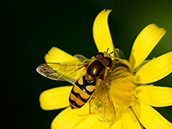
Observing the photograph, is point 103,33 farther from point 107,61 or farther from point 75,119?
point 75,119

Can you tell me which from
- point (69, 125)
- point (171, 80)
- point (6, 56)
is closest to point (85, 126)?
point (69, 125)

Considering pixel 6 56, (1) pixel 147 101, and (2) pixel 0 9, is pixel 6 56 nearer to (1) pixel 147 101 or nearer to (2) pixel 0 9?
(2) pixel 0 9

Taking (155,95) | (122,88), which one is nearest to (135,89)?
(122,88)

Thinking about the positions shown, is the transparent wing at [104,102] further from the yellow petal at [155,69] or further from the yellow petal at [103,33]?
the yellow petal at [103,33]

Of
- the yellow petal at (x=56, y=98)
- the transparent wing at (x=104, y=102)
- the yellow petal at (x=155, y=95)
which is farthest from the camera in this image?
the yellow petal at (x=56, y=98)

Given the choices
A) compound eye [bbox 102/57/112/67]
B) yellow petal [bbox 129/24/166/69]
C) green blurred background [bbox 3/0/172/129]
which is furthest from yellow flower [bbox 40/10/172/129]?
green blurred background [bbox 3/0/172/129]

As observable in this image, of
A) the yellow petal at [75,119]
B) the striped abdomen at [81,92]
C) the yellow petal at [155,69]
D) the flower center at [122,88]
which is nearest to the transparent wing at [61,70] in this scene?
the striped abdomen at [81,92]

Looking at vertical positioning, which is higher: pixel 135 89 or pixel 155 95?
pixel 135 89
